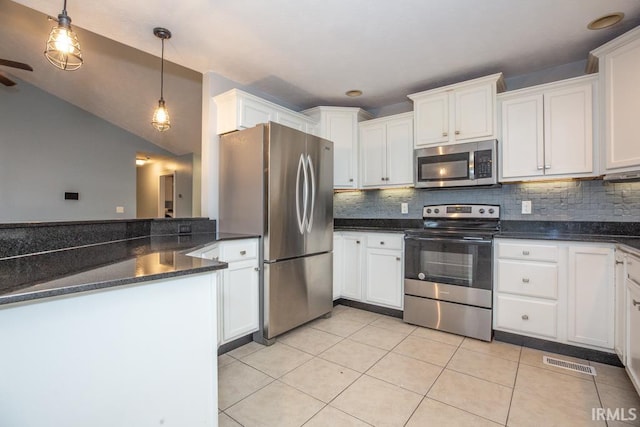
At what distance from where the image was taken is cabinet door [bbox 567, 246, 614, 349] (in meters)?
2.08

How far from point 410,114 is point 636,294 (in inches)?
91.4

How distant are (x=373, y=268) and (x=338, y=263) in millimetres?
419

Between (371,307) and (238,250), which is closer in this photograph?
(238,250)

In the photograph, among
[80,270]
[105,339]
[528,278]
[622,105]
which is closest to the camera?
[105,339]

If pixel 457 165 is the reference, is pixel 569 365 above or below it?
below

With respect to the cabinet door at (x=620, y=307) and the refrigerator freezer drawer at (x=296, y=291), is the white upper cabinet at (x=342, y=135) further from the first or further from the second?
the cabinet door at (x=620, y=307)

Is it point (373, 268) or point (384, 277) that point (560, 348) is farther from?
point (373, 268)

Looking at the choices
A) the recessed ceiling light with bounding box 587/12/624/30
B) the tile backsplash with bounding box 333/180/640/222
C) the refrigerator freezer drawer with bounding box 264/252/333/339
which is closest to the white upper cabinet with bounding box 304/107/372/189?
the tile backsplash with bounding box 333/180/640/222

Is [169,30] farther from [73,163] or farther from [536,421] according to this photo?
[73,163]

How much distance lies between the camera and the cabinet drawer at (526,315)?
7.52ft

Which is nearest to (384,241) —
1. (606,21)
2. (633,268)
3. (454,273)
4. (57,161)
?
(454,273)

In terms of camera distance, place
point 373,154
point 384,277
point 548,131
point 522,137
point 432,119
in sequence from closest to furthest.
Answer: point 548,131
point 522,137
point 432,119
point 384,277
point 373,154

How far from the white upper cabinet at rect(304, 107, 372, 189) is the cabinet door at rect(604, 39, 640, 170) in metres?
2.19

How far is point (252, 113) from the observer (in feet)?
9.13
